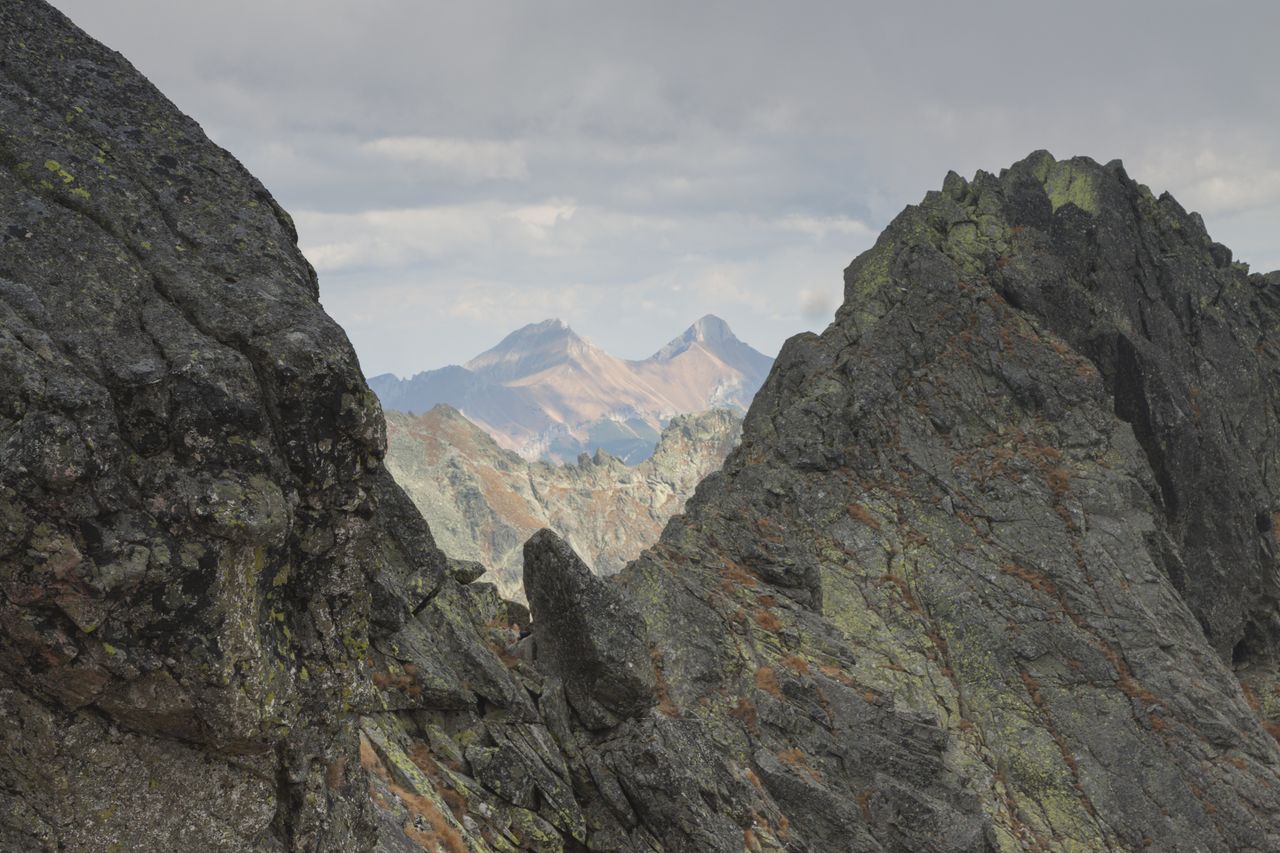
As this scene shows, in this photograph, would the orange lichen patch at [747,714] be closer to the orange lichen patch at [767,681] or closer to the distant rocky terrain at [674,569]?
the distant rocky terrain at [674,569]

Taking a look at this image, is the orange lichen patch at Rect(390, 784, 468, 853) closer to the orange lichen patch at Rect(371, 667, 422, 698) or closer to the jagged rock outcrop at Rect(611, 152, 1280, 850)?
the orange lichen patch at Rect(371, 667, 422, 698)

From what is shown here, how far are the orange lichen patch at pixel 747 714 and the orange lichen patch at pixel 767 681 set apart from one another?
946 millimetres

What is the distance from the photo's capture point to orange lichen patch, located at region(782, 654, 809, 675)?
29.2m

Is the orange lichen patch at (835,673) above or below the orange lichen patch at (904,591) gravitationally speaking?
below

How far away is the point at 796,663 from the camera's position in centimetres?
2948

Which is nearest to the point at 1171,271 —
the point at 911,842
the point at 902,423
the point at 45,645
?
the point at 902,423

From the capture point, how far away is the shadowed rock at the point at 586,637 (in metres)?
20.9

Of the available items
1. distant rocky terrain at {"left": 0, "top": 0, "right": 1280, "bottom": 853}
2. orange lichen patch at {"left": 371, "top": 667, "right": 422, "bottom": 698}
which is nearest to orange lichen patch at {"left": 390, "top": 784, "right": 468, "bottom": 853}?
distant rocky terrain at {"left": 0, "top": 0, "right": 1280, "bottom": 853}

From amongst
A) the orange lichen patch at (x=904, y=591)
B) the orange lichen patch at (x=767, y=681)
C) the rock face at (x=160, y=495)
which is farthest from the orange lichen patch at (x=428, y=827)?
the orange lichen patch at (x=904, y=591)

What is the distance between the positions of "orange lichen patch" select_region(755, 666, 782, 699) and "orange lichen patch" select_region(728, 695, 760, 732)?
95cm

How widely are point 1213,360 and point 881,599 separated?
105 feet

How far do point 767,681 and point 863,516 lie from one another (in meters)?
12.8

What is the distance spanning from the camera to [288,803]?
11133 millimetres

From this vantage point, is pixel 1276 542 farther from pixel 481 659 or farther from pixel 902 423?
pixel 481 659
